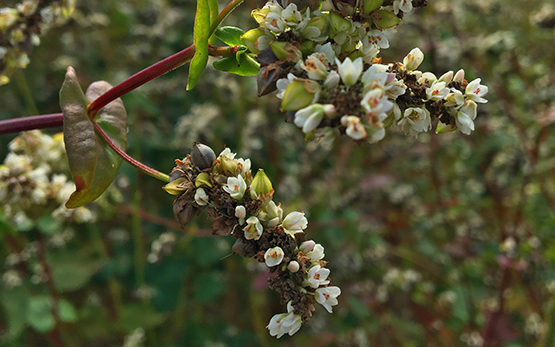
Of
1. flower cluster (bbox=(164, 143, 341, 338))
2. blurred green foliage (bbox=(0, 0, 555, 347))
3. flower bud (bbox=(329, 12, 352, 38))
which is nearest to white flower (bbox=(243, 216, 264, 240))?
flower cluster (bbox=(164, 143, 341, 338))

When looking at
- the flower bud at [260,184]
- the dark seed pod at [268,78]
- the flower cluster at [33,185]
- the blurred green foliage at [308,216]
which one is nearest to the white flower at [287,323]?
the flower bud at [260,184]

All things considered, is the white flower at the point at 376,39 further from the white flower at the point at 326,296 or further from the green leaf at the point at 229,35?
the white flower at the point at 326,296

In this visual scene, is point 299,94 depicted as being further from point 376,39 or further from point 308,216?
point 308,216

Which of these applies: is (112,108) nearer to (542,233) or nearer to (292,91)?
(292,91)

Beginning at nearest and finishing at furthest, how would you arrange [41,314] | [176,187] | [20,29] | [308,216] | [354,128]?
[354,128] < [176,187] < [20,29] < [41,314] < [308,216]

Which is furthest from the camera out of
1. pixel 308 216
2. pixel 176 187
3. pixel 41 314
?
pixel 308 216

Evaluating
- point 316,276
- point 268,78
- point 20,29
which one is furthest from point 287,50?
point 20,29
